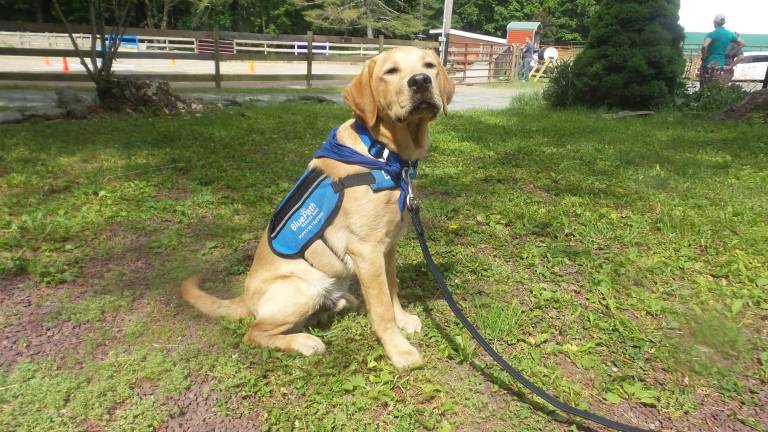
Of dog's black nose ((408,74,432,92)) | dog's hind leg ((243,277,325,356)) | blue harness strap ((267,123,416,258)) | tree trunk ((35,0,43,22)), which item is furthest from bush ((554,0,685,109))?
tree trunk ((35,0,43,22))

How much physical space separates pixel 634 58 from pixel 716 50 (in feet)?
10.3

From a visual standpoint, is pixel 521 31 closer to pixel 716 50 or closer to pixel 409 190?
pixel 716 50

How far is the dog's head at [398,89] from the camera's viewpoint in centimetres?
257

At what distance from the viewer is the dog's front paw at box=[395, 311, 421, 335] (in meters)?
2.92

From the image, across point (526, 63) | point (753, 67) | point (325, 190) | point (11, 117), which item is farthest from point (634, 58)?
point (753, 67)

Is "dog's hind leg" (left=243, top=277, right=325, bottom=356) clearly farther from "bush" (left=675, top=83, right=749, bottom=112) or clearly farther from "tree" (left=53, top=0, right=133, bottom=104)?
"bush" (left=675, top=83, right=749, bottom=112)

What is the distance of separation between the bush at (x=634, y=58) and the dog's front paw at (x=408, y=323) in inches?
409

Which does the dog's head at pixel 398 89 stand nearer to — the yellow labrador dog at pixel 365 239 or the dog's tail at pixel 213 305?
the yellow labrador dog at pixel 365 239

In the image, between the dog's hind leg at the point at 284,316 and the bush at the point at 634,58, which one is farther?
the bush at the point at 634,58

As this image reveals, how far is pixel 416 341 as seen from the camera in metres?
2.84

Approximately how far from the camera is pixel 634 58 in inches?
428

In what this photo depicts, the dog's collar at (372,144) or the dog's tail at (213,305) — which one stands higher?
the dog's collar at (372,144)

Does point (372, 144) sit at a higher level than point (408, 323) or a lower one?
higher

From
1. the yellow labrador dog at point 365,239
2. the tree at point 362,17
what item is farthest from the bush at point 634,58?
the tree at point 362,17
